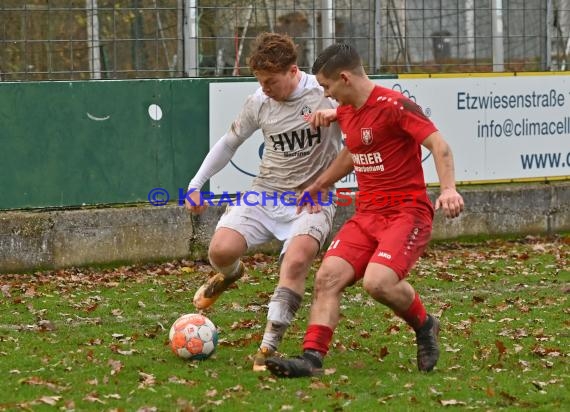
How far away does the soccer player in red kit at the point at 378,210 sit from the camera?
7480 millimetres

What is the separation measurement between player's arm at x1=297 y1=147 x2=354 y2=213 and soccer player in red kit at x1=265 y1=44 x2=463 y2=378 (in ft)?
0.72

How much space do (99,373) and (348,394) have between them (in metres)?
1.58

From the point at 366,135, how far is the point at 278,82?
0.86 m

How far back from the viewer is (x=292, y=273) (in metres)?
7.96

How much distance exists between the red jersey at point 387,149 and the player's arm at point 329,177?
281mm

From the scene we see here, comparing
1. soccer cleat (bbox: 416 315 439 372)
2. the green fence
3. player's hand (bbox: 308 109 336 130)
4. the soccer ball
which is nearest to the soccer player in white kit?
player's hand (bbox: 308 109 336 130)

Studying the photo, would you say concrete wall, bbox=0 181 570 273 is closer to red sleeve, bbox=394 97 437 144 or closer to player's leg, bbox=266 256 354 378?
player's leg, bbox=266 256 354 378

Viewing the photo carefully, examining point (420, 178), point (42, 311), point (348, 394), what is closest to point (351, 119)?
point (420, 178)

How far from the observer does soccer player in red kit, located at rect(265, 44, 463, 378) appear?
24.5 ft

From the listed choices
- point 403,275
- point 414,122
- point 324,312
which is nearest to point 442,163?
point 414,122

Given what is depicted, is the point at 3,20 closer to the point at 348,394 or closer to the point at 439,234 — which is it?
the point at 439,234

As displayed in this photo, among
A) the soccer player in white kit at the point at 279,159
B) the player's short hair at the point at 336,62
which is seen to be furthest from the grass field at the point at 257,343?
the player's short hair at the point at 336,62

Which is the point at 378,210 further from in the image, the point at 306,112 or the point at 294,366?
the point at 294,366

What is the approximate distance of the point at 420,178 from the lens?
25.4ft
